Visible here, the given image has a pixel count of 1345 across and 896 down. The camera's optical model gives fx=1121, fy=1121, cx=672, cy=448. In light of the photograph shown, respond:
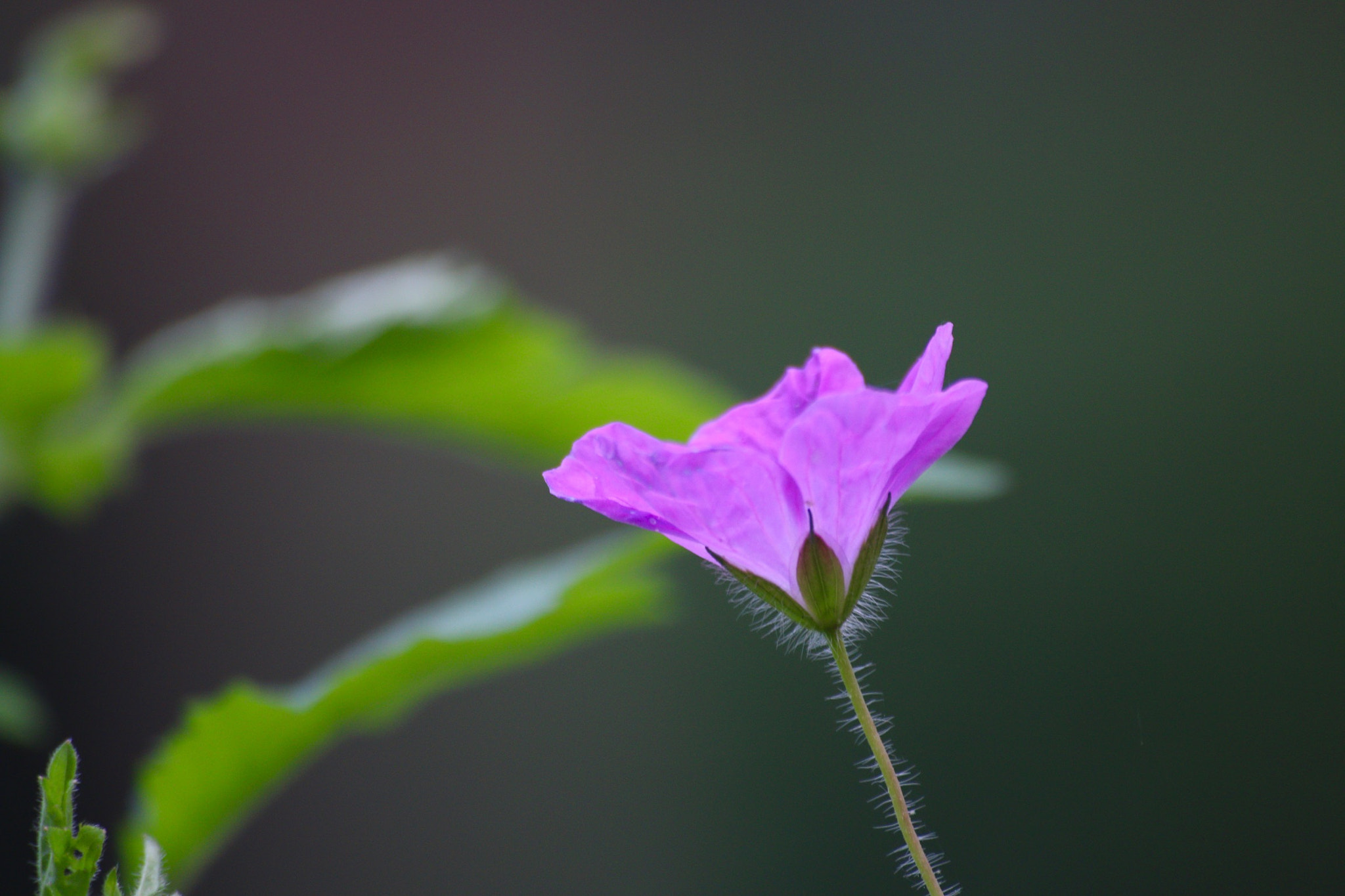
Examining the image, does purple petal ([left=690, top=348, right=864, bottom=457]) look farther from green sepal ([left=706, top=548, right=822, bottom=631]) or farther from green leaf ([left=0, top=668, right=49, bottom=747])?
green leaf ([left=0, top=668, right=49, bottom=747])

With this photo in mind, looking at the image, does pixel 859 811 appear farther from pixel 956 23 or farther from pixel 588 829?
pixel 956 23

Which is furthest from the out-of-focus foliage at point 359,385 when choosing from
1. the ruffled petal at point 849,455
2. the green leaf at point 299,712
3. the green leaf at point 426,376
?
the ruffled petal at point 849,455

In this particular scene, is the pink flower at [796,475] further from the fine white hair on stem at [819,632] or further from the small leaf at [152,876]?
the small leaf at [152,876]

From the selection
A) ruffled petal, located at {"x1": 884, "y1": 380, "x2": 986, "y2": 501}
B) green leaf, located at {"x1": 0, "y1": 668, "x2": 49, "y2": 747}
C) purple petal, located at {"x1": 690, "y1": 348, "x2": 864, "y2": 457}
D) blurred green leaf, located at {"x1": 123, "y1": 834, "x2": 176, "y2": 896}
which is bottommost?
blurred green leaf, located at {"x1": 123, "y1": 834, "x2": 176, "y2": 896}

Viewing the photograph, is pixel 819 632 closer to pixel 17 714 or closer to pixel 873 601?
pixel 873 601

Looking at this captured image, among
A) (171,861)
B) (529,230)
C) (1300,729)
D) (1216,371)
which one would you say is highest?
(529,230)

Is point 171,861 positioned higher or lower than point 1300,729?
higher

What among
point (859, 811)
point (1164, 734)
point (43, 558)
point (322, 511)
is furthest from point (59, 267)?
point (1164, 734)

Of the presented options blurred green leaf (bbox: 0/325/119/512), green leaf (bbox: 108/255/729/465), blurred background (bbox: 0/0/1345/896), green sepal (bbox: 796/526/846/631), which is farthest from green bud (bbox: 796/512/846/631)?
blurred background (bbox: 0/0/1345/896)
